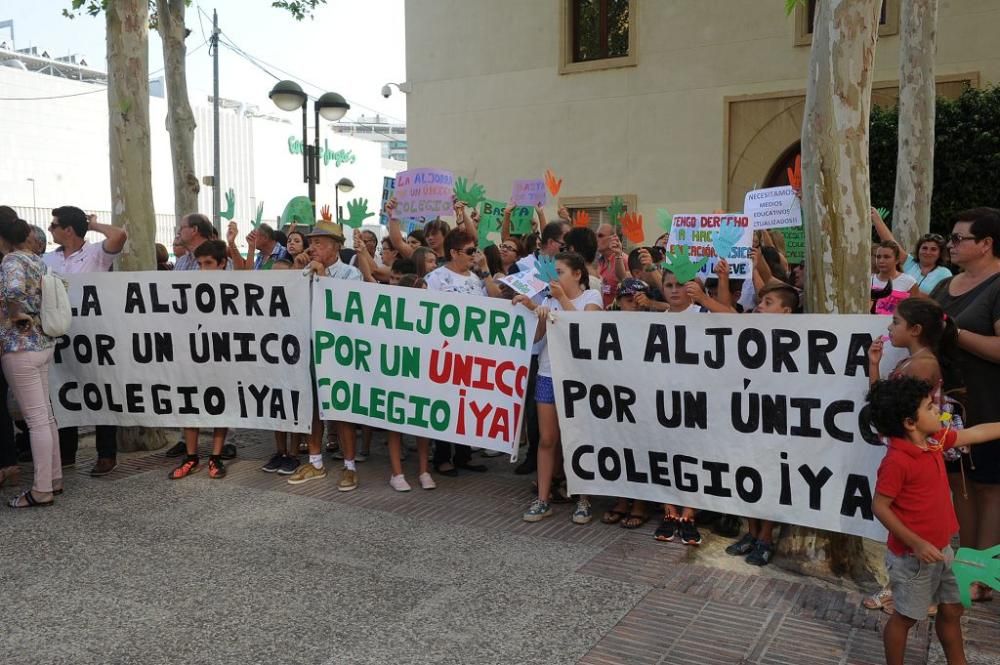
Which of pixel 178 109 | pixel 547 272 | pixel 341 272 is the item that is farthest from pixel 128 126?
pixel 178 109

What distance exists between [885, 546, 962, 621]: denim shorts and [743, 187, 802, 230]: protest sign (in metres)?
3.33

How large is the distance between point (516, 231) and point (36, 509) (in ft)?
18.5

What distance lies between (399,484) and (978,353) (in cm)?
385

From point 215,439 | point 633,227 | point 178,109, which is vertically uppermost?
point 178,109

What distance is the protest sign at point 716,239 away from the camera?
6080mm

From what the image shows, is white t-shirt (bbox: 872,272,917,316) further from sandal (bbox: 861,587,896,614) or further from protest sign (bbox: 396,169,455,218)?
protest sign (bbox: 396,169,455,218)

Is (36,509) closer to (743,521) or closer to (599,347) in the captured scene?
(599,347)

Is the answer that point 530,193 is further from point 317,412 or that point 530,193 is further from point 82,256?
point 82,256

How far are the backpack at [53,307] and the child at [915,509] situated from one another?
5198 millimetres

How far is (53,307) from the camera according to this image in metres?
6.06

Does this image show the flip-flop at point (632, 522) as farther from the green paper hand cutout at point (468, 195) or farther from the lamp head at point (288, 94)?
the lamp head at point (288, 94)

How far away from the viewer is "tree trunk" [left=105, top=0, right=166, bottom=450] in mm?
7578

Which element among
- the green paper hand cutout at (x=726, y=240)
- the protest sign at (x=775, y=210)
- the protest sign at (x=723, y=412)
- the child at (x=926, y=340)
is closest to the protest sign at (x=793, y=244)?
the protest sign at (x=775, y=210)

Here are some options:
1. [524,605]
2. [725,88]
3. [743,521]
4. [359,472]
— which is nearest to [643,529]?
[743,521]
